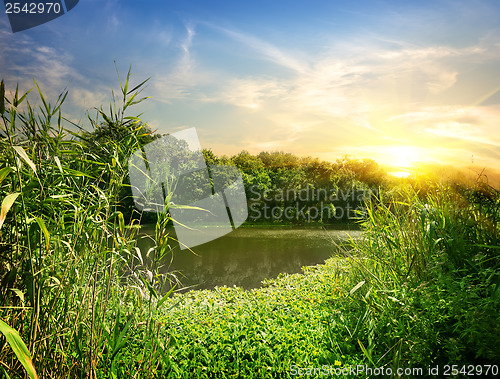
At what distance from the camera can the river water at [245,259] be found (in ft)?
22.4

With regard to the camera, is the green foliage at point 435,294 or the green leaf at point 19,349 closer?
the green leaf at point 19,349

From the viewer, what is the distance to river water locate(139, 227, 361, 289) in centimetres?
683

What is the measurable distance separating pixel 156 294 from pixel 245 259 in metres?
6.88

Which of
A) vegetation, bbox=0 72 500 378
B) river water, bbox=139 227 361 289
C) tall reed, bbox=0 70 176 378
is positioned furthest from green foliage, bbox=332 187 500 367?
river water, bbox=139 227 361 289

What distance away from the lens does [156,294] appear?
1.88m

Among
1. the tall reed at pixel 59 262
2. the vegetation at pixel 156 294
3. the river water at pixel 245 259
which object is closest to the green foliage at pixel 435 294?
the vegetation at pixel 156 294

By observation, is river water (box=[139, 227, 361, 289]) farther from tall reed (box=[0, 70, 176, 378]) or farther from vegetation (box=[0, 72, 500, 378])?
tall reed (box=[0, 70, 176, 378])

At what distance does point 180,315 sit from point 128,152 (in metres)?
2.19

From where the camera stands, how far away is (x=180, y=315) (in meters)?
3.59

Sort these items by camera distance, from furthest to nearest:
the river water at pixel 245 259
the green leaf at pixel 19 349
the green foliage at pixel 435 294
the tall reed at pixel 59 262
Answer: the river water at pixel 245 259, the green foliage at pixel 435 294, the tall reed at pixel 59 262, the green leaf at pixel 19 349

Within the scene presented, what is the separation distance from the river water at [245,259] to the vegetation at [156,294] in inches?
89.7

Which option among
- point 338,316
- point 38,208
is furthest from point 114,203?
point 338,316

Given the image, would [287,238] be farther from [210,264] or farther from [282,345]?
[282,345]

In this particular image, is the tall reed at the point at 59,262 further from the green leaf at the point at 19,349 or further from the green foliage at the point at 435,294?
the green foliage at the point at 435,294
